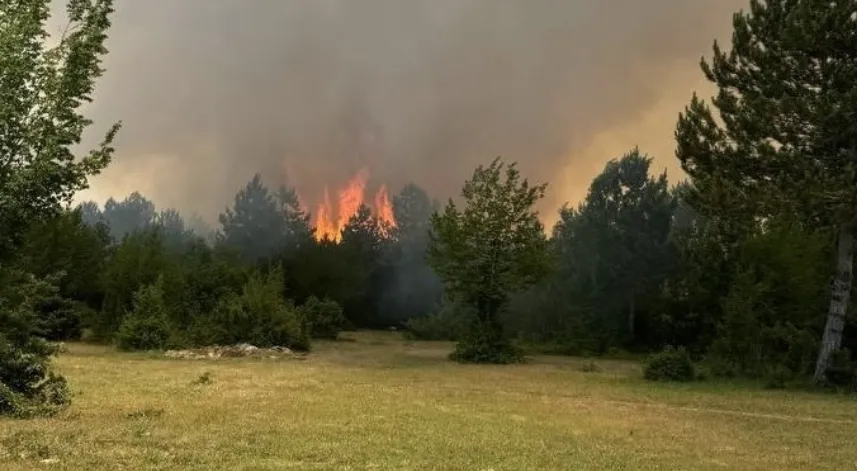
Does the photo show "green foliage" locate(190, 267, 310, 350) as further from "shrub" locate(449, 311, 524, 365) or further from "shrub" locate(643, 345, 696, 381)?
"shrub" locate(643, 345, 696, 381)

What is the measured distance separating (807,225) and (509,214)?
1669 centimetres

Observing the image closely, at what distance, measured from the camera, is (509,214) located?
138 ft

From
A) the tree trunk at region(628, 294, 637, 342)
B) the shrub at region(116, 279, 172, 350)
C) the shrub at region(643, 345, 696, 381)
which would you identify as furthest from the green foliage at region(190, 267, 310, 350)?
the tree trunk at region(628, 294, 637, 342)

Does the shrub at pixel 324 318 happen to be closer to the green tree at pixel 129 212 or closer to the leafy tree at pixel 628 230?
the leafy tree at pixel 628 230

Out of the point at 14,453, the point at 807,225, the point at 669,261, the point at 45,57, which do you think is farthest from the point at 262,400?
the point at 669,261

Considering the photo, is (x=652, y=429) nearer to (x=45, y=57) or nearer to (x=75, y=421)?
(x=75, y=421)

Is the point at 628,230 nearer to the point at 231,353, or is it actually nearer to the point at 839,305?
the point at 839,305

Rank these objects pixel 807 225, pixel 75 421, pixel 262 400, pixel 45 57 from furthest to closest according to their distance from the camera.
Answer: pixel 807 225
pixel 262 400
pixel 45 57
pixel 75 421

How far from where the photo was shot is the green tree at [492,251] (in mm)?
41312

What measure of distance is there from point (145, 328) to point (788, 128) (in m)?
33.7

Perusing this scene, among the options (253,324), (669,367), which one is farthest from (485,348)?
(253,324)

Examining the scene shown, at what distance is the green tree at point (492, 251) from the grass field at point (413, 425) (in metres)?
13.0

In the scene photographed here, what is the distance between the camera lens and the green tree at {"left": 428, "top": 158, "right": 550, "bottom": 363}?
41.3 metres

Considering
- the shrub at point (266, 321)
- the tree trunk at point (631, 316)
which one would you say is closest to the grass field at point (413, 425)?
the shrub at point (266, 321)
